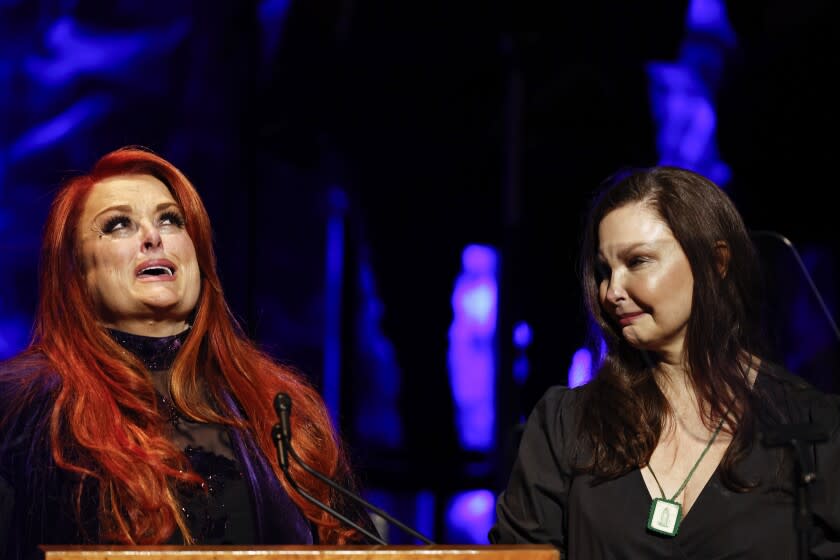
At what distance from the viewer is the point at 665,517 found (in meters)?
2.23

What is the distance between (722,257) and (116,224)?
1319 mm

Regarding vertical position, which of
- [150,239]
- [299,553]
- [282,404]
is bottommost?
[299,553]

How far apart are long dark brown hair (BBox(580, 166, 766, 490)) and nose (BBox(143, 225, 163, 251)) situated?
948 millimetres

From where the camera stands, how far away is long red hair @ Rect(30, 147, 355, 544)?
224cm

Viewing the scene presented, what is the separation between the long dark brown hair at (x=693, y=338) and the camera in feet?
7.73

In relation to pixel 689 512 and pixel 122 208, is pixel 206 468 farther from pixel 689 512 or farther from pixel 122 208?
pixel 689 512

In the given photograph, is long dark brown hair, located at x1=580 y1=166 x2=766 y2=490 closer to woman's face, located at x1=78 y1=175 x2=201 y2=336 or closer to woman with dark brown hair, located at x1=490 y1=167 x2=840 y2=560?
woman with dark brown hair, located at x1=490 y1=167 x2=840 y2=560

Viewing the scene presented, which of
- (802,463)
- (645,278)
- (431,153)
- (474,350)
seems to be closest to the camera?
(802,463)

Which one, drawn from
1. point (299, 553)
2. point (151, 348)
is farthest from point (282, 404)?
point (151, 348)

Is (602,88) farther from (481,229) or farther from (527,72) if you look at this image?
(481,229)

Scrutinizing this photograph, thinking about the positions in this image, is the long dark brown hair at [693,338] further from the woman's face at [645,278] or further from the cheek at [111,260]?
the cheek at [111,260]

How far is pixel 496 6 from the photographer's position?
4613mm

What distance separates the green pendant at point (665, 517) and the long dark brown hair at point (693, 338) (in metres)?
0.11

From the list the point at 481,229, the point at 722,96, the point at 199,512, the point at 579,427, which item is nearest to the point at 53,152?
the point at 481,229
